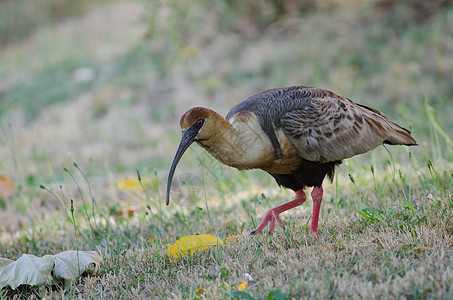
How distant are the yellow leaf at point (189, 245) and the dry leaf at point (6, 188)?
12.2 feet

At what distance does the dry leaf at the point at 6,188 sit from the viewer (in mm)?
6375

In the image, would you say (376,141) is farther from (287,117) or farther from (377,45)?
(377,45)

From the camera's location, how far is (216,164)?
480 centimetres

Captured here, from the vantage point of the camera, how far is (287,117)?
3.86 metres

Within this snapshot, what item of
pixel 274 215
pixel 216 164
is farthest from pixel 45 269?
pixel 216 164

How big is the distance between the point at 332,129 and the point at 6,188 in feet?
15.2

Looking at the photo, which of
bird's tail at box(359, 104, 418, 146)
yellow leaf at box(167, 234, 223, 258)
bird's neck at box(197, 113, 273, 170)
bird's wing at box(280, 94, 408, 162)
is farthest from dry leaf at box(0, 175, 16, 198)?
bird's tail at box(359, 104, 418, 146)

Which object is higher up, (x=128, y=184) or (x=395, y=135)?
(x=395, y=135)

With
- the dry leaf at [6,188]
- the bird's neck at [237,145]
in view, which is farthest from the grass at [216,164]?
the bird's neck at [237,145]

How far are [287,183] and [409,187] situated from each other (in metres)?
1.23

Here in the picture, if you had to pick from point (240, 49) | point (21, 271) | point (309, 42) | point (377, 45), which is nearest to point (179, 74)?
point (240, 49)

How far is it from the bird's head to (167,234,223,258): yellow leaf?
1.18ft

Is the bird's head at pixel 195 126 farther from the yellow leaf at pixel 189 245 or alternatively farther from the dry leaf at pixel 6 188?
the dry leaf at pixel 6 188

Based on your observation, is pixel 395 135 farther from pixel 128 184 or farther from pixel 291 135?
pixel 128 184
